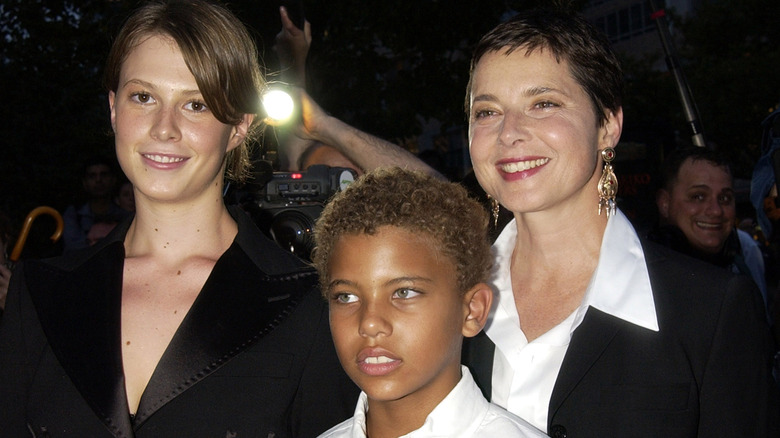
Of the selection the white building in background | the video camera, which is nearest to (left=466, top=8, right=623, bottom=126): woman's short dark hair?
the video camera

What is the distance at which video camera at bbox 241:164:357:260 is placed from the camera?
2998 mm

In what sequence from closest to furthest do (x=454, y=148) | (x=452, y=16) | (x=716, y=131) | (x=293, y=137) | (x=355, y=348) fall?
1. (x=355, y=348)
2. (x=293, y=137)
3. (x=452, y=16)
4. (x=716, y=131)
5. (x=454, y=148)

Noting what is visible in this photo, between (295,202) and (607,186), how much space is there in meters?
1.26

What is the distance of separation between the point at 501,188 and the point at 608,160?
0.32 meters

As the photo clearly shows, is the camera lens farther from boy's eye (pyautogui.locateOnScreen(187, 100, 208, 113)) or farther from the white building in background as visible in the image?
the white building in background

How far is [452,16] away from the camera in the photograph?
11875 mm

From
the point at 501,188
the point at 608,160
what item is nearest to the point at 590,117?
the point at 608,160

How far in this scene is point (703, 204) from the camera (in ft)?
13.8

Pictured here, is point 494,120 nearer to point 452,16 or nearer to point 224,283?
point 224,283

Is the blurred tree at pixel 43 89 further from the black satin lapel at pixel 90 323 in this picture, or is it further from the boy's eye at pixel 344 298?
the boy's eye at pixel 344 298

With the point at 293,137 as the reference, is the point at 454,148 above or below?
above

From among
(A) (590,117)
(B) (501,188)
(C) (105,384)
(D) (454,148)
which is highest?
(D) (454,148)

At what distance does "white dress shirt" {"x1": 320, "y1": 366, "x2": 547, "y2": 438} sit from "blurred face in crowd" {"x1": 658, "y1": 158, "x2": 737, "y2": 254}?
8.61 feet

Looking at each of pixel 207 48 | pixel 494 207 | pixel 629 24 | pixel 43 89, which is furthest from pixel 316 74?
pixel 629 24
